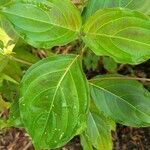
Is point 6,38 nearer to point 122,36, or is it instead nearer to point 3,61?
point 3,61

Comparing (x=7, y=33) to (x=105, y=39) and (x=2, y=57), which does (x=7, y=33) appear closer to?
(x=2, y=57)

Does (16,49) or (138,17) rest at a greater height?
(138,17)

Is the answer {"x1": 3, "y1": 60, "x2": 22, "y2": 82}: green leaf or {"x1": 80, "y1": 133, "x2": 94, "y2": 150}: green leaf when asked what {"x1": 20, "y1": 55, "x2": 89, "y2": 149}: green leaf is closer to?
{"x1": 3, "y1": 60, "x2": 22, "y2": 82}: green leaf

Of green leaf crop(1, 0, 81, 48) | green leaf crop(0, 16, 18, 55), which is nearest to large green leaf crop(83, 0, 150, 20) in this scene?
green leaf crop(1, 0, 81, 48)

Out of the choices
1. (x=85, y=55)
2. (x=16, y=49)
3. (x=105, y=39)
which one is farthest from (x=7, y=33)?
(x=85, y=55)

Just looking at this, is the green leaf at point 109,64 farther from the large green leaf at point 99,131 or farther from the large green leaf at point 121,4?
the large green leaf at point 121,4
